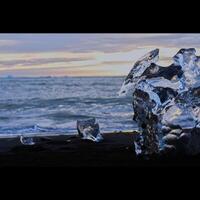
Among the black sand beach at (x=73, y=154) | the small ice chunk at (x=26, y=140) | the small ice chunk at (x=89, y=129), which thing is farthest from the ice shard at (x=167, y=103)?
the small ice chunk at (x=26, y=140)

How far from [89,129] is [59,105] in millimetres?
293

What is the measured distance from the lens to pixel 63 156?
18.1 ft

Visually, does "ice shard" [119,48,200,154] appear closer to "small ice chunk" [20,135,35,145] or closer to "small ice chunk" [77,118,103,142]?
"small ice chunk" [77,118,103,142]

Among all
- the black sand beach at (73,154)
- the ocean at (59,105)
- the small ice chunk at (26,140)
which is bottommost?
the black sand beach at (73,154)

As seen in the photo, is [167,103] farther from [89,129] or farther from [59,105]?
[59,105]

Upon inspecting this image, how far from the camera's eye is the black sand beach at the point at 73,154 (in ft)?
18.1

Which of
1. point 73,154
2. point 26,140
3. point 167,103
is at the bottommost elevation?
point 73,154

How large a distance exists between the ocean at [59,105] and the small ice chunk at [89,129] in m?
0.03

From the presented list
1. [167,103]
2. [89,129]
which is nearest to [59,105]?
[89,129]

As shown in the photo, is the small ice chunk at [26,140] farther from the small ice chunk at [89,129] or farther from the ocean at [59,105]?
the small ice chunk at [89,129]

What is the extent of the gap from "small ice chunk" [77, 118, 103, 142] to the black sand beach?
0.12ft

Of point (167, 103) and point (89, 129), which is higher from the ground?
point (167, 103)

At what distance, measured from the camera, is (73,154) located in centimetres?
551
